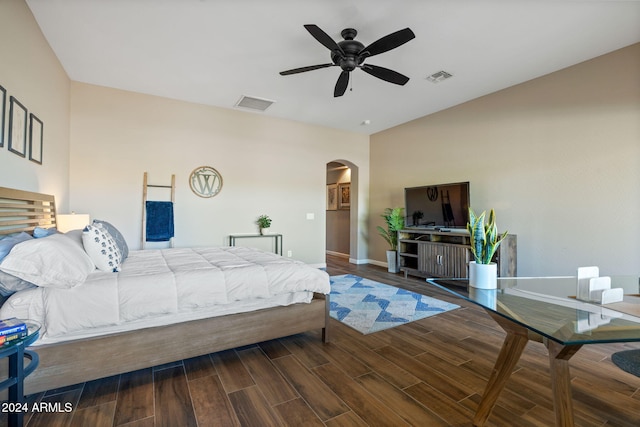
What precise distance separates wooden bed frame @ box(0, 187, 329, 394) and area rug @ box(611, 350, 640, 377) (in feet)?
5.64

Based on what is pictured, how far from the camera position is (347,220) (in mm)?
7387

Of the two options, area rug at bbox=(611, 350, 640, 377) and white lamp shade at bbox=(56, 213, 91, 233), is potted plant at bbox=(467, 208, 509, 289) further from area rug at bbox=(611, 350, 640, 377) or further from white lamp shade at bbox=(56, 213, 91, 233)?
white lamp shade at bbox=(56, 213, 91, 233)

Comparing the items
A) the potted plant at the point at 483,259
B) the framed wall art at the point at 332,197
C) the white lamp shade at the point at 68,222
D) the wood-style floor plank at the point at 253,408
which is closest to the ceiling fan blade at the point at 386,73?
the potted plant at the point at 483,259

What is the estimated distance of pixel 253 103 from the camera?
4.50 metres

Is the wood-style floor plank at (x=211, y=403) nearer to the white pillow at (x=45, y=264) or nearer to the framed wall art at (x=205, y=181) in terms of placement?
the white pillow at (x=45, y=264)

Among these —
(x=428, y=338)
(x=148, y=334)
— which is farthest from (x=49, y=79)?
(x=428, y=338)

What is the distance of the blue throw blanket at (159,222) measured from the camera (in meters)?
4.07

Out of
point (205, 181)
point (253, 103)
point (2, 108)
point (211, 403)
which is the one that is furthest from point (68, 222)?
point (253, 103)

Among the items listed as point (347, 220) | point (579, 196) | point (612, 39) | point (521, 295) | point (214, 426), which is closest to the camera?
point (214, 426)

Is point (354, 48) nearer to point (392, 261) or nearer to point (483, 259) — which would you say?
point (483, 259)

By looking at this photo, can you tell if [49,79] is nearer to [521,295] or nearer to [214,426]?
[214,426]

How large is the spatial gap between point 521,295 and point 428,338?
3.56 feet

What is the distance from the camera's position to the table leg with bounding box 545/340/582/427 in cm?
111

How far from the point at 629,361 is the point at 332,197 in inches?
263
